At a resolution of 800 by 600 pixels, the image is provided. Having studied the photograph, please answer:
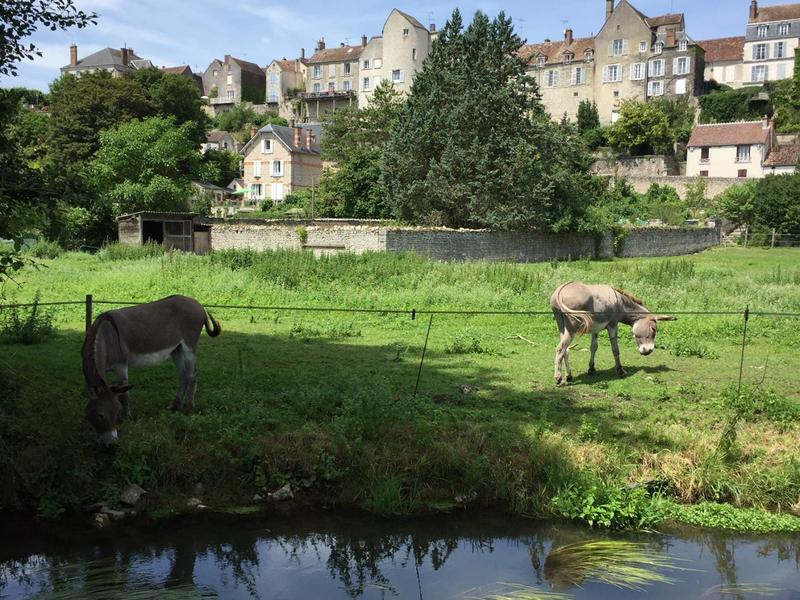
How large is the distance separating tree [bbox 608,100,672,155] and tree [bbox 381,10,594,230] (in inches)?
1258

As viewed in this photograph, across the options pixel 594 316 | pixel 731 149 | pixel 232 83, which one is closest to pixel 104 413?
pixel 594 316

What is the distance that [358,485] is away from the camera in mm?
Result: 9234

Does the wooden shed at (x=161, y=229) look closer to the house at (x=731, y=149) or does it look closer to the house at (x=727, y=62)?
the house at (x=731, y=149)

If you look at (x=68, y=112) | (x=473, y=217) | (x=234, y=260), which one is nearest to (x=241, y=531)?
(x=234, y=260)

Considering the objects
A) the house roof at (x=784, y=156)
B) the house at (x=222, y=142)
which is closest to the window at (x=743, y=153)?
the house roof at (x=784, y=156)

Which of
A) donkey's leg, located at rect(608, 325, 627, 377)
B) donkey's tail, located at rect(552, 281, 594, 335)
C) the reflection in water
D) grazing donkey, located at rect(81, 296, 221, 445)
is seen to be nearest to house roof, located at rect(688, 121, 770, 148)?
donkey's leg, located at rect(608, 325, 627, 377)

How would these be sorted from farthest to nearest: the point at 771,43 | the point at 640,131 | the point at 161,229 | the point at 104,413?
the point at 771,43 → the point at 640,131 → the point at 161,229 → the point at 104,413

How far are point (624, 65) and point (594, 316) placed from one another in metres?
74.3

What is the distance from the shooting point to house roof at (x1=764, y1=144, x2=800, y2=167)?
6166 centimetres

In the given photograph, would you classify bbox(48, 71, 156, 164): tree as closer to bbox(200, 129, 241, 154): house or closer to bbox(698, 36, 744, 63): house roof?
bbox(200, 129, 241, 154): house

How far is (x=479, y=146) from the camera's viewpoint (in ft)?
123

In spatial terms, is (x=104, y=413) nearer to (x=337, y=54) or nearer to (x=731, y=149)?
(x=731, y=149)

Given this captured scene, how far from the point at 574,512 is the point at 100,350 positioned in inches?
240

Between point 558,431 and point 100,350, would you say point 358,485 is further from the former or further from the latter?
point 100,350
